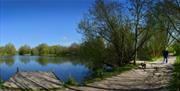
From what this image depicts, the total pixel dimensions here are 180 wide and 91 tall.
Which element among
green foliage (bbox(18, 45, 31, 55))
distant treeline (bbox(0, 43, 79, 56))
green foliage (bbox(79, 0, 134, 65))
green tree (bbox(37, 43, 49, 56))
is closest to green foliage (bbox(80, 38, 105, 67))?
green foliage (bbox(79, 0, 134, 65))

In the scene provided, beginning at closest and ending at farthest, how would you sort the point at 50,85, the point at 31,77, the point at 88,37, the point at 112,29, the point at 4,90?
1. the point at 4,90
2. the point at 50,85
3. the point at 31,77
4. the point at 112,29
5. the point at 88,37

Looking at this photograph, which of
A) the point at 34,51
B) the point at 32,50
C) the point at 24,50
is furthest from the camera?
the point at 24,50

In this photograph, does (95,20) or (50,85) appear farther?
(95,20)

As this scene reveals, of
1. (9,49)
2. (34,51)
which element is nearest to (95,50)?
(9,49)

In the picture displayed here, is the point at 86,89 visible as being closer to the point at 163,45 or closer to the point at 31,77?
the point at 31,77

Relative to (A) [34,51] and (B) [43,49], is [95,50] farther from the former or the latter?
(A) [34,51]

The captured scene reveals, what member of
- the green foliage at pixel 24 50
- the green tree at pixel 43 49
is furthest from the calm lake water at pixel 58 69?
the green foliage at pixel 24 50

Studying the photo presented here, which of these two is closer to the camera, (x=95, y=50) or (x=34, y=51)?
(x=95, y=50)

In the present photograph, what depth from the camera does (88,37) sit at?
36.7 meters

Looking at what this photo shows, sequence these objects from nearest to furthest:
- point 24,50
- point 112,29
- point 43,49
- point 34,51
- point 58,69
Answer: point 112,29, point 58,69, point 43,49, point 34,51, point 24,50

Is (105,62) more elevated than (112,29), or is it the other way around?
(112,29)

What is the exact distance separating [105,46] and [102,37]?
5.39ft

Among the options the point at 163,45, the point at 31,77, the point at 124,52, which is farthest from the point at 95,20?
the point at 163,45

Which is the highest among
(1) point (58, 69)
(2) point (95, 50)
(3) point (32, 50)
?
(3) point (32, 50)
